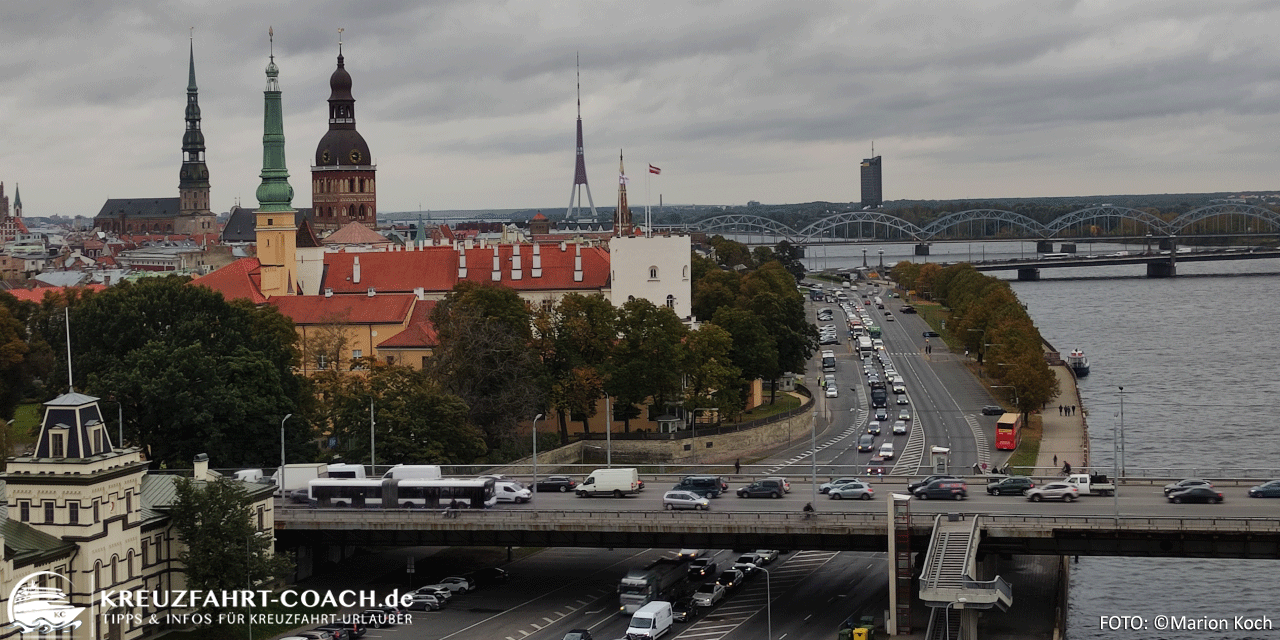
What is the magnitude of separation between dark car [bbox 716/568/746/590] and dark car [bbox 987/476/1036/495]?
946cm

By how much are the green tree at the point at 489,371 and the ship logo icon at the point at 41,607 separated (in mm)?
27582

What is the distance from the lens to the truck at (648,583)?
161ft

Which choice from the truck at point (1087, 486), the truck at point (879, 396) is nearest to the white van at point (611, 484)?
the truck at point (1087, 486)

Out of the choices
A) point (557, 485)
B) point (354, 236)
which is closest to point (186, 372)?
point (557, 485)

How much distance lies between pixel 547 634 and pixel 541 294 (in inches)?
2104

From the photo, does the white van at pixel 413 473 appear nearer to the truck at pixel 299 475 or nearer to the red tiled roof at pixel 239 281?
the truck at pixel 299 475

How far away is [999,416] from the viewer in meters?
90.4

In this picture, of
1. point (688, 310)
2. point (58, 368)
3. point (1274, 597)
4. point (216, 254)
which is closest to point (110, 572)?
point (58, 368)

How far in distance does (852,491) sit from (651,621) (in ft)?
38.1

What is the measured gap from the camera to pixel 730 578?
52188 mm

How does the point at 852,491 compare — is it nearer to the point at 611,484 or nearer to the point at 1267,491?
the point at 611,484

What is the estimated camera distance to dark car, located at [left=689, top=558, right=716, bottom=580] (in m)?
52.5

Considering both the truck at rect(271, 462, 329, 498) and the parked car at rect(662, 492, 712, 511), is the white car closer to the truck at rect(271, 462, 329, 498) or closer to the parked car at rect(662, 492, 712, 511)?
the parked car at rect(662, 492, 712, 511)

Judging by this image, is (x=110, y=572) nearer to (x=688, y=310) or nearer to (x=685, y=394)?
(x=685, y=394)
